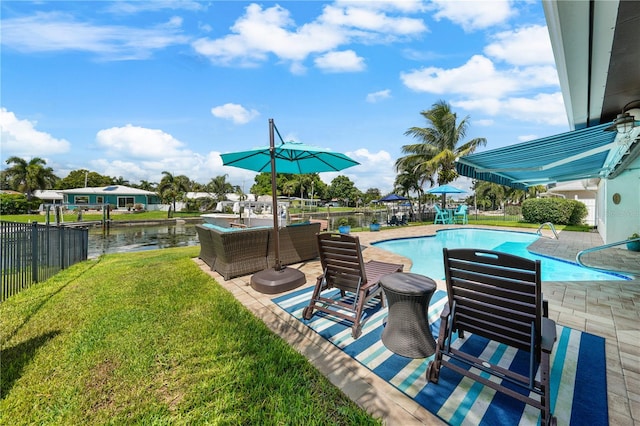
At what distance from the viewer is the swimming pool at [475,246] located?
240 inches

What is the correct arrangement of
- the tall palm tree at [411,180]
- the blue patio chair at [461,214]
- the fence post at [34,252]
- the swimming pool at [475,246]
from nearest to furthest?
1. the fence post at [34,252]
2. the swimming pool at [475,246]
3. the blue patio chair at [461,214]
4. the tall palm tree at [411,180]

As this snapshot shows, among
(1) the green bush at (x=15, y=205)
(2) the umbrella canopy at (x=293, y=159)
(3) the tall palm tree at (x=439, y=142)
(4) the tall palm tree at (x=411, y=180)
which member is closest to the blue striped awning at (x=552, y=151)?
(2) the umbrella canopy at (x=293, y=159)

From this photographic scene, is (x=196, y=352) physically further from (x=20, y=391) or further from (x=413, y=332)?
(x=413, y=332)

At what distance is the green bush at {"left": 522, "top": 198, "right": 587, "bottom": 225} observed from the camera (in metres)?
16.2

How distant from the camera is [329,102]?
12.6m

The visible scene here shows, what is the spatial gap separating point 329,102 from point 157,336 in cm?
1221

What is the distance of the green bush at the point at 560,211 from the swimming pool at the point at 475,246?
5.62m

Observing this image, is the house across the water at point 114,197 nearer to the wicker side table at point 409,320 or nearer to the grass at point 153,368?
the grass at point 153,368

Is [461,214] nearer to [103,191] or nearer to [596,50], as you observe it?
[596,50]

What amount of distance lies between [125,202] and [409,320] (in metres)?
45.7

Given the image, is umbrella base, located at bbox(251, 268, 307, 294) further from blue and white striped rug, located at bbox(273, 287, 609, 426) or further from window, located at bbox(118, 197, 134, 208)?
window, located at bbox(118, 197, 134, 208)

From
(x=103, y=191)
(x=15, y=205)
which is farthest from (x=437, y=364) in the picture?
(x=15, y=205)

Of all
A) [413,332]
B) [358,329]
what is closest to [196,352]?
[358,329]

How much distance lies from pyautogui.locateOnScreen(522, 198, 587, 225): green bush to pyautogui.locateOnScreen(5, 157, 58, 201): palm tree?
54000 mm
